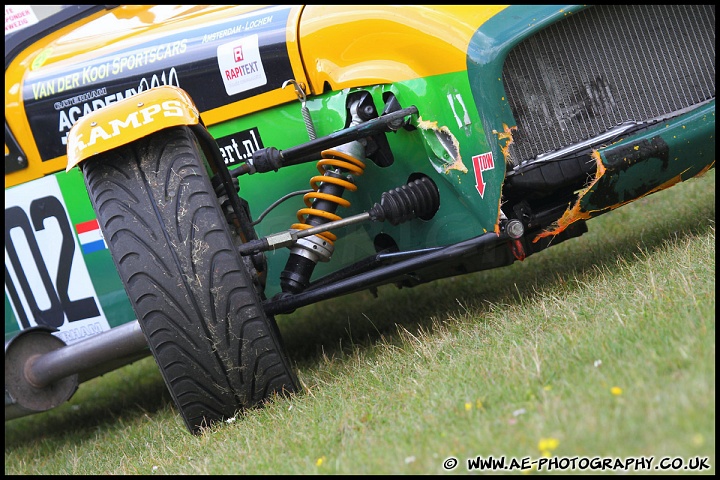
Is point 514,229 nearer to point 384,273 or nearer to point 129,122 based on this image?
point 384,273

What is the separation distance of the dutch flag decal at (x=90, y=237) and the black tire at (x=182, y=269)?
101cm

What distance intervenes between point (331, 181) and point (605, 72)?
1.25 m

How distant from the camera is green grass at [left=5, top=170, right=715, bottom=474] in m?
2.30

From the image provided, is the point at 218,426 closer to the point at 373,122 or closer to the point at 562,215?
the point at 373,122

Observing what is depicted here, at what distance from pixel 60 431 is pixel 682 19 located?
4.06 m

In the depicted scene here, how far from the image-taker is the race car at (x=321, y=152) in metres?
3.31

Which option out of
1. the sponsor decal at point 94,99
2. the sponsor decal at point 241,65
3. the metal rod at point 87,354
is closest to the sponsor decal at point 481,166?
the sponsor decal at point 241,65

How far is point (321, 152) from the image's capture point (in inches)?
146

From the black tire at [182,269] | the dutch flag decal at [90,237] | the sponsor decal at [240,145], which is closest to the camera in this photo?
the black tire at [182,269]

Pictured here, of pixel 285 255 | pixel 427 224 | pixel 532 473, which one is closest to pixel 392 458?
pixel 532 473

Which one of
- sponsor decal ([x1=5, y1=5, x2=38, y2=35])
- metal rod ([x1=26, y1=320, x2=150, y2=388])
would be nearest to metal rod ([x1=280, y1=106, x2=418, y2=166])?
metal rod ([x1=26, y1=320, x2=150, y2=388])

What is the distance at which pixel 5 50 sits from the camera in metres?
4.70

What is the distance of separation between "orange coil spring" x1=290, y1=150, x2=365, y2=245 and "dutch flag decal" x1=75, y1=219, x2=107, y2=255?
1.17m

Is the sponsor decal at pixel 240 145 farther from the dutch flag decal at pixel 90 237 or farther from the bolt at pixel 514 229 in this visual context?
the bolt at pixel 514 229
